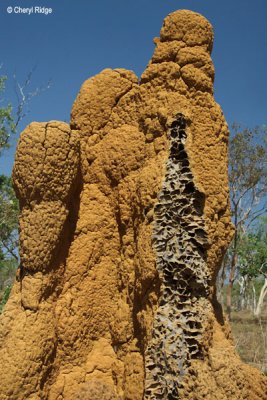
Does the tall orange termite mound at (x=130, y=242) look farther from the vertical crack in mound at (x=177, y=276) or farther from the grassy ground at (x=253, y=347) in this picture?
the grassy ground at (x=253, y=347)

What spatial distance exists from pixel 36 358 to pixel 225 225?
2206mm

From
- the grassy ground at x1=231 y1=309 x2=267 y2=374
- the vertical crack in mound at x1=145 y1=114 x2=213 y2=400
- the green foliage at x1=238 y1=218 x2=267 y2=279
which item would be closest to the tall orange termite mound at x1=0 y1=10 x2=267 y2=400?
the vertical crack in mound at x1=145 y1=114 x2=213 y2=400

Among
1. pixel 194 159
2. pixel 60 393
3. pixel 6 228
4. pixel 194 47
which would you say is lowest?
pixel 60 393

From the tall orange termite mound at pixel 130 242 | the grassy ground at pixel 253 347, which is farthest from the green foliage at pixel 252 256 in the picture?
the tall orange termite mound at pixel 130 242

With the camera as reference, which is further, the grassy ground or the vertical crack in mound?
the grassy ground

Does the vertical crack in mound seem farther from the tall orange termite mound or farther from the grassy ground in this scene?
the grassy ground

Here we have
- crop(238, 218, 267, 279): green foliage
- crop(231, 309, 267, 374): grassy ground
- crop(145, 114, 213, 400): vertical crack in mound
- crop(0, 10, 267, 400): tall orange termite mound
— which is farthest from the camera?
crop(238, 218, 267, 279): green foliage

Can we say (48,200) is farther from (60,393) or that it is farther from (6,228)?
(6,228)

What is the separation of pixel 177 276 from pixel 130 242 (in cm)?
92

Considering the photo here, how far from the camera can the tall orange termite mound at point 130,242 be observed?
379 cm

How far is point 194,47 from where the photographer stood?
457cm

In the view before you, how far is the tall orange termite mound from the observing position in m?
3.79

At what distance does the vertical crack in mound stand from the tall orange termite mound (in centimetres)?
1

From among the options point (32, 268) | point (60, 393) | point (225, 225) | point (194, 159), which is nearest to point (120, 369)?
point (60, 393)
